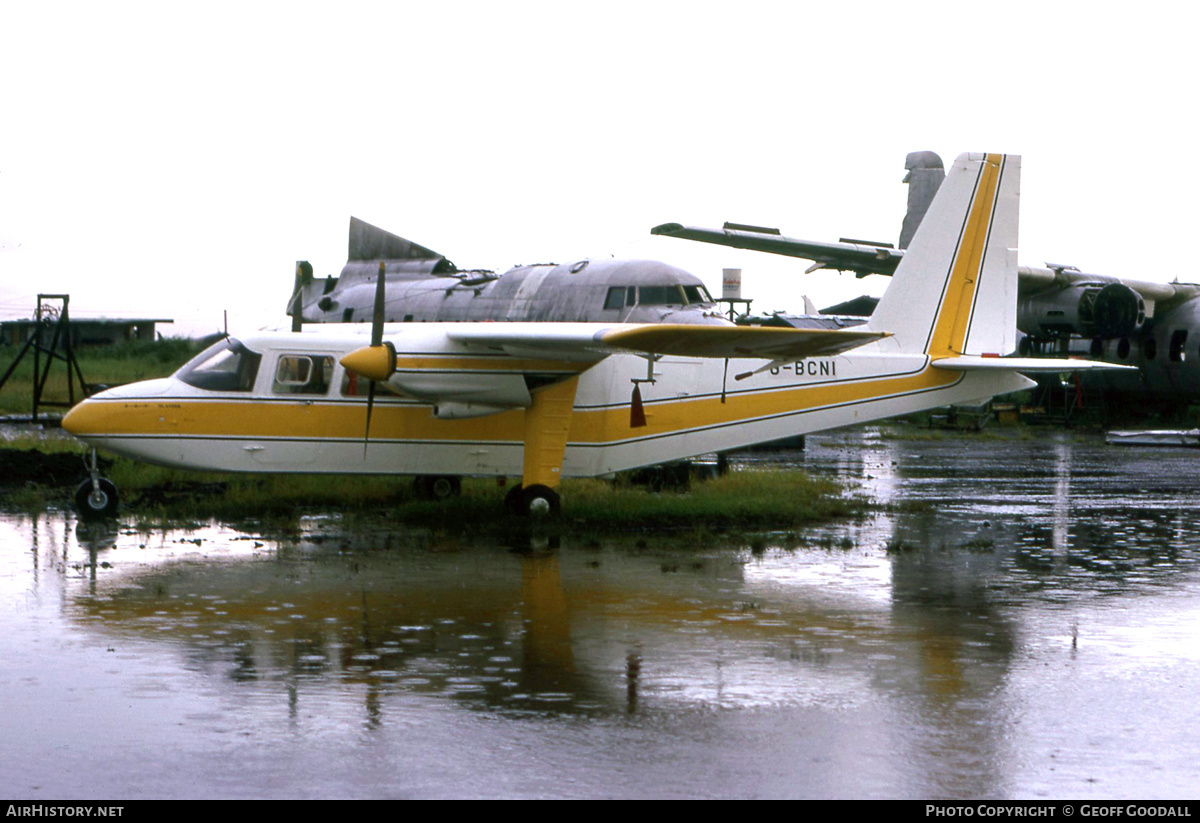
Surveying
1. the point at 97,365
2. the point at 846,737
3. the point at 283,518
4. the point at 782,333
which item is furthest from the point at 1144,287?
the point at 97,365

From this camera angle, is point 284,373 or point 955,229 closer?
point 284,373

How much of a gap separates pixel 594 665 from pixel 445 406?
7256 mm

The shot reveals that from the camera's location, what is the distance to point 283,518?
15.1 meters

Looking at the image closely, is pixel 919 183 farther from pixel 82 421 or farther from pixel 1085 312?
pixel 82 421

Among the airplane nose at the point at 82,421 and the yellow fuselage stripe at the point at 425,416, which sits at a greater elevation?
the yellow fuselage stripe at the point at 425,416

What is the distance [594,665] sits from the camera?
798 centimetres

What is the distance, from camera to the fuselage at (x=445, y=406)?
1463cm

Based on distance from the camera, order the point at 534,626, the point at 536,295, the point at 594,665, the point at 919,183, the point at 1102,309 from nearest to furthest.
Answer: the point at 594,665
the point at 534,626
the point at 536,295
the point at 1102,309
the point at 919,183

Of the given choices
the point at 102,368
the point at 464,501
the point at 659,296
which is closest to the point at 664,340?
the point at 464,501

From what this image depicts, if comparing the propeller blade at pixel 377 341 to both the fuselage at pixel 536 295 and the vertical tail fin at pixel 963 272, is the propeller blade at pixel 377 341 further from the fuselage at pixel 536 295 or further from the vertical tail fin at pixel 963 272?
the vertical tail fin at pixel 963 272

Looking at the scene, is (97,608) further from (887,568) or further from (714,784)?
(887,568)

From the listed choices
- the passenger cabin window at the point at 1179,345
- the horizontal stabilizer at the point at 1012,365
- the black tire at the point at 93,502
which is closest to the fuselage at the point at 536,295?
the horizontal stabilizer at the point at 1012,365

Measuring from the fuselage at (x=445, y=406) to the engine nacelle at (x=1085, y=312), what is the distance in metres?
17.9

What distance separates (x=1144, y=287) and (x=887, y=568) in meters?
25.0
